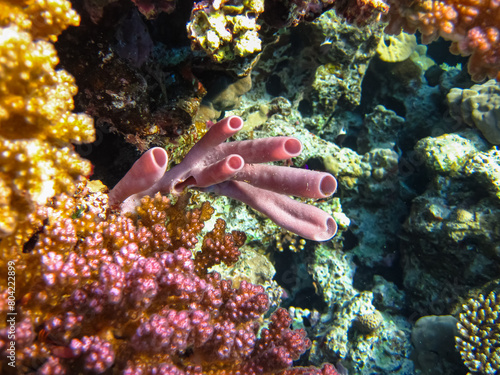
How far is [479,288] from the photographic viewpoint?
14.6 ft

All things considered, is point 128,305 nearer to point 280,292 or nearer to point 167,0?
point 167,0

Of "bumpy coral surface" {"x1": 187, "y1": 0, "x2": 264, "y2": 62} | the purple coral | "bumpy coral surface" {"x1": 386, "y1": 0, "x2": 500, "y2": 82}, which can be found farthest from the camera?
"bumpy coral surface" {"x1": 386, "y1": 0, "x2": 500, "y2": 82}

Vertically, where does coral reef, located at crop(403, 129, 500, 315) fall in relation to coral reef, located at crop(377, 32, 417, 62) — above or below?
below

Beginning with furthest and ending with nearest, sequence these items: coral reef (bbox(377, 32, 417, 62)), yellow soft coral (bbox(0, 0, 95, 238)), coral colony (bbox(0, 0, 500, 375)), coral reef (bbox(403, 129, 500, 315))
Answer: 1. coral reef (bbox(377, 32, 417, 62))
2. coral reef (bbox(403, 129, 500, 315))
3. coral colony (bbox(0, 0, 500, 375))
4. yellow soft coral (bbox(0, 0, 95, 238))

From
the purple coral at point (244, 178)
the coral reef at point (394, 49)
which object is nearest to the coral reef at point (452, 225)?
the coral reef at point (394, 49)

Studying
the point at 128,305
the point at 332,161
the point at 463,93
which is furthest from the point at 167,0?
the point at 463,93

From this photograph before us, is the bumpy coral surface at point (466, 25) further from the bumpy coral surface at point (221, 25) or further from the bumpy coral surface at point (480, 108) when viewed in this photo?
the bumpy coral surface at point (480, 108)

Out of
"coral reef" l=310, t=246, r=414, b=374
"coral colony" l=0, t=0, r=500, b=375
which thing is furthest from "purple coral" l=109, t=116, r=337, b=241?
"coral reef" l=310, t=246, r=414, b=374

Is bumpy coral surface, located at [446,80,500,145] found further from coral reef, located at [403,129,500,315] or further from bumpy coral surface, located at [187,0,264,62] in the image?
bumpy coral surface, located at [187,0,264,62]

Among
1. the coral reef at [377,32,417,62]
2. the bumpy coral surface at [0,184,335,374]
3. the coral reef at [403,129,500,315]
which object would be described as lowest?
the coral reef at [403,129,500,315]

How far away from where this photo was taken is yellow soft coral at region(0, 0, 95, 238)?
1.30 meters

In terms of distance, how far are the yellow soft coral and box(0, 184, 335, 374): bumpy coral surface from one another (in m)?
0.28

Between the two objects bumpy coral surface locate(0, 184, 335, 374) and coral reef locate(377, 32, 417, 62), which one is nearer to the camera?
bumpy coral surface locate(0, 184, 335, 374)

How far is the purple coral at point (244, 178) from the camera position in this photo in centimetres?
202
